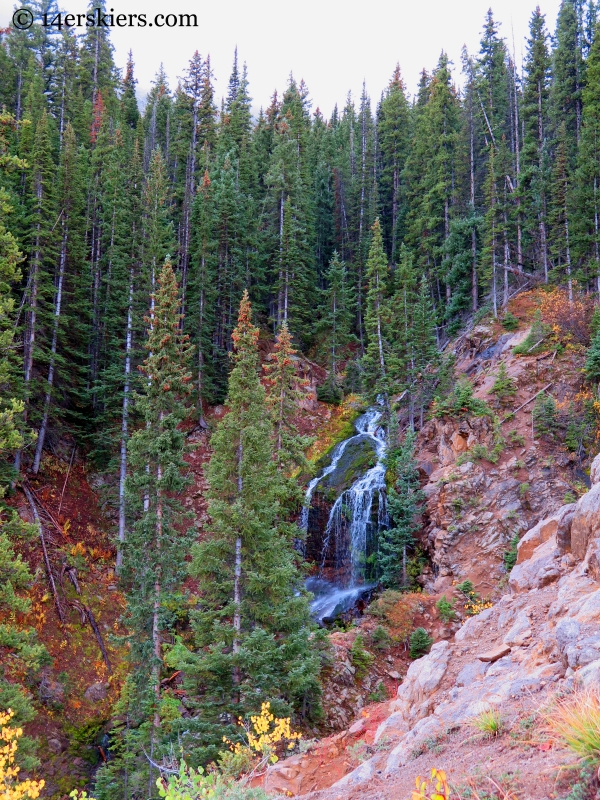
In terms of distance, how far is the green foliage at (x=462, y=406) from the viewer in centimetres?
2483

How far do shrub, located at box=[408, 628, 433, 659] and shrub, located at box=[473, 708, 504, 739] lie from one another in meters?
13.6

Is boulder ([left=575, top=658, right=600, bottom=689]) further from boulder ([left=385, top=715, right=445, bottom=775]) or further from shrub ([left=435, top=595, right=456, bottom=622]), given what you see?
shrub ([left=435, top=595, right=456, bottom=622])

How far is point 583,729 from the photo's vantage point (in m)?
4.46

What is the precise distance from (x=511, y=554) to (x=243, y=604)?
35.6 feet

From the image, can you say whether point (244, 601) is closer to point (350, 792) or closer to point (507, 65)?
point (350, 792)

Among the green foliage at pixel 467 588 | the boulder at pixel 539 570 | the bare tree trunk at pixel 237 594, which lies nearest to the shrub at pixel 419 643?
the green foliage at pixel 467 588

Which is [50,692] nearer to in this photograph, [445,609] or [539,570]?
[445,609]

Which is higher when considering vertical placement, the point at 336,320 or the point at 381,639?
the point at 336,320

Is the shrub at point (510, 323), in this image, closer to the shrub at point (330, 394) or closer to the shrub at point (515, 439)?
the shrub at point (515, 439)

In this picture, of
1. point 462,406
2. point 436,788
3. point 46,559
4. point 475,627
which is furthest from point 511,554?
A: point 46,559

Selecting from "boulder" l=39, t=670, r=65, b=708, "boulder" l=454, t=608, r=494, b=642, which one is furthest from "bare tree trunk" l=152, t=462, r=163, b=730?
"boulder" l=454, t=608, r=494, b=642

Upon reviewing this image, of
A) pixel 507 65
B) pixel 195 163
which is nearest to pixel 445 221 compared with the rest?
pixel 195 163

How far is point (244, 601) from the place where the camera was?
14.4 meters

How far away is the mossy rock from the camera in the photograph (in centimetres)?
2648
